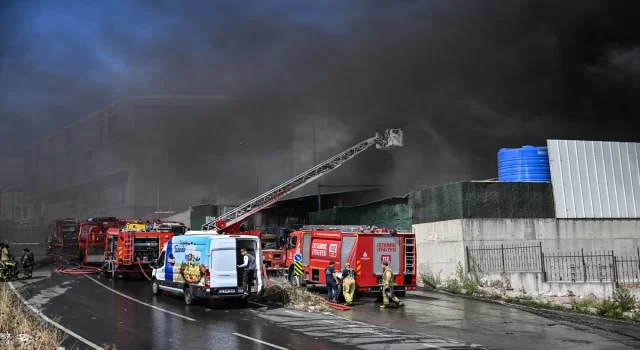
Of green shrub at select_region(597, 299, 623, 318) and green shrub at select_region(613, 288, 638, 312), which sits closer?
green shrub at select_region(597, 299, 623, 318)

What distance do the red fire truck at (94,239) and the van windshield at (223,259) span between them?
1470cm

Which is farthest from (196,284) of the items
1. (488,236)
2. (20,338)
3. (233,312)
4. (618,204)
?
(618,204)

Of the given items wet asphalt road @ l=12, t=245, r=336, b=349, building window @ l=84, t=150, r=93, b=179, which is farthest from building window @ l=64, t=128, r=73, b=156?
wet asphalt road @ l=12, t=245, r=336, b=349

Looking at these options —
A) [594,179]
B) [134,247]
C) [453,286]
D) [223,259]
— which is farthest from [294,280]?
[594,179]

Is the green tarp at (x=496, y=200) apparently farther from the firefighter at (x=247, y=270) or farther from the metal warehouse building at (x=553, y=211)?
the firefighter at (x=247, y=270)

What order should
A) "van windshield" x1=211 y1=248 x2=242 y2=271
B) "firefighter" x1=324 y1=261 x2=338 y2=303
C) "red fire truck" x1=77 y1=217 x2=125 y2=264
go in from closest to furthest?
"van windshield" x1=211 y1=248 x2=242 y2=271 → "firefighter" x1=324 y1=261 x2=338 y2=303 → "red fire truck" x1=77 y1=217 x2=125 y2=264

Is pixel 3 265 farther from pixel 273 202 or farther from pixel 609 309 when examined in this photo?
pixel 609 309

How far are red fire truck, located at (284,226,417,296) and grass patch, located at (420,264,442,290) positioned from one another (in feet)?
9.78

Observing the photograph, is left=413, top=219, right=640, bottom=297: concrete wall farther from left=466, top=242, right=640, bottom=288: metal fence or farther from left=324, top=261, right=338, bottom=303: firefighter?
left=324, top=261, right=338, bottom=303: firefighter

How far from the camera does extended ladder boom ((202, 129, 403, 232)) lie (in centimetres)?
2428

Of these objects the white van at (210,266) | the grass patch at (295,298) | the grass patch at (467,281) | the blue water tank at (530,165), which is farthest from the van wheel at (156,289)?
the blue water tank at (530,165)

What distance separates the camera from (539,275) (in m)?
16.0

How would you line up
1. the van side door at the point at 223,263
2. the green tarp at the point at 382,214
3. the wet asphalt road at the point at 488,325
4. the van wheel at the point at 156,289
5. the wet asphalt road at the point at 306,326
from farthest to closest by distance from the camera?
the green tarp at the point at 382,214, the van wheel at the point at 156,289, the van side door at the point at 223,263, the wet asphalt road at the point at 488,325, the wet asphalt road at the point at 306,326

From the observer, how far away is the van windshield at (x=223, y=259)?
1353 cm
